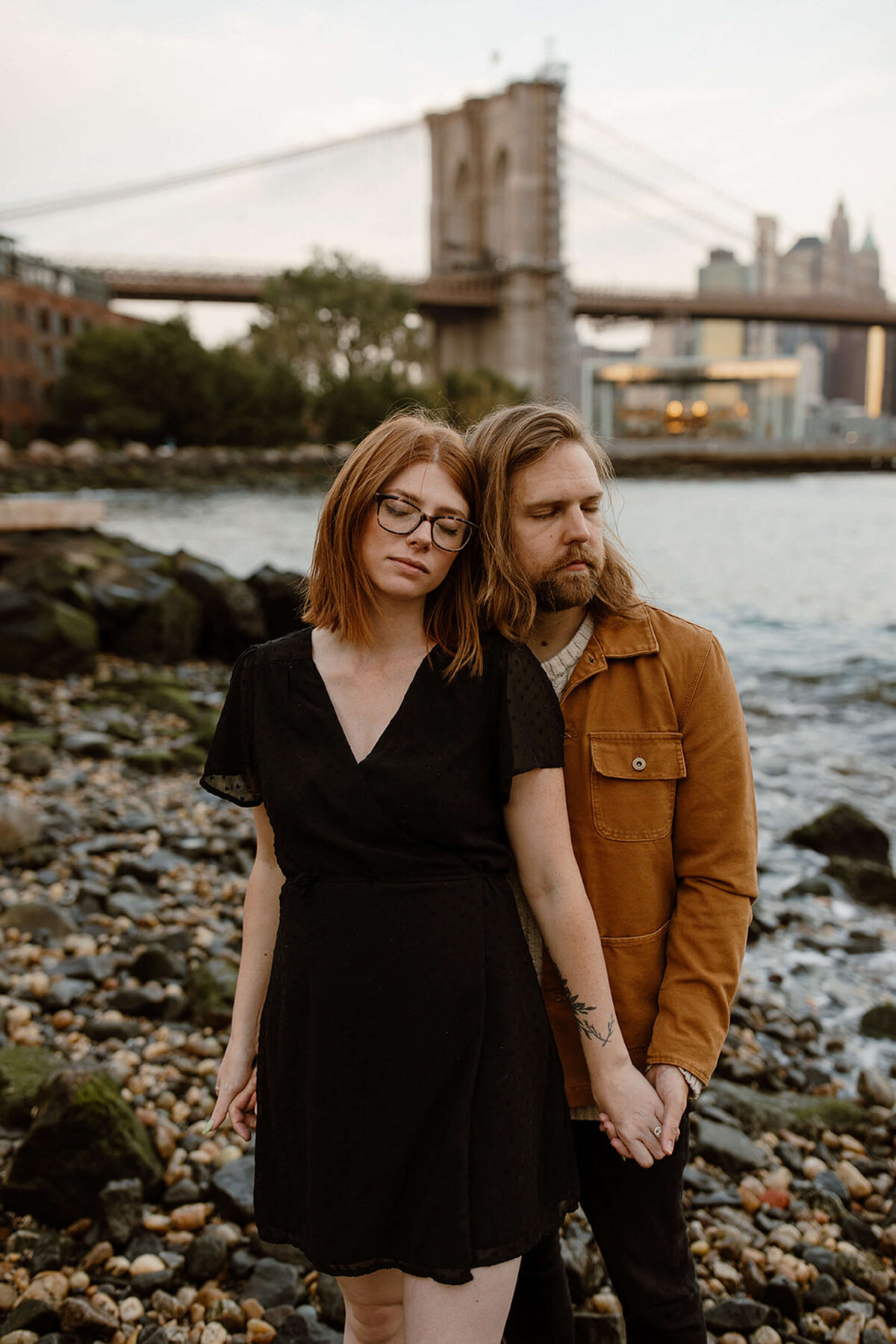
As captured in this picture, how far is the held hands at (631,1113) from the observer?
61.1 inches

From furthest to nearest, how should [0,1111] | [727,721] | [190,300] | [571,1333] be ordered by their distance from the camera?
[190,300] < [0,1111] < [571,1333] < [727,721]

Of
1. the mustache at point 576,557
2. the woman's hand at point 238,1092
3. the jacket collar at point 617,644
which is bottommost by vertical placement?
the woman's hand at point 238,1092

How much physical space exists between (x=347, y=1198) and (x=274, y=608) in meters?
9.82

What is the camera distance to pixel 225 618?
1044 cm

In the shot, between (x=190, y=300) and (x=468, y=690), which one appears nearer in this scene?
(x=468, y=690)

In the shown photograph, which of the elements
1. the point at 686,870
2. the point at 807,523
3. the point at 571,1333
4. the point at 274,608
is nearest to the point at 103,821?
the point at 571,1333

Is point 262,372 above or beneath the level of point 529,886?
above

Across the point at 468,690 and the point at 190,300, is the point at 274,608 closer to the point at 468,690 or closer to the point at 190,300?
the point at 468,690

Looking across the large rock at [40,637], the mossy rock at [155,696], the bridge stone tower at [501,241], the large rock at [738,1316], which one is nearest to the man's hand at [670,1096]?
the large rock at [738,1316]

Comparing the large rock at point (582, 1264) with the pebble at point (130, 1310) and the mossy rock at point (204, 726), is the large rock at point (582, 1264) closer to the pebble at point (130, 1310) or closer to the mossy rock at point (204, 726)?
the pebble at point (130, 1310)

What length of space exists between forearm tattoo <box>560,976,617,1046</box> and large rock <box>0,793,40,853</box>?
3.61m

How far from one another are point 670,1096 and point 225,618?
364 inches

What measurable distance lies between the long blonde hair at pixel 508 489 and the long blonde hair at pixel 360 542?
0.03 m

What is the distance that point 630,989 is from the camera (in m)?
1.67
